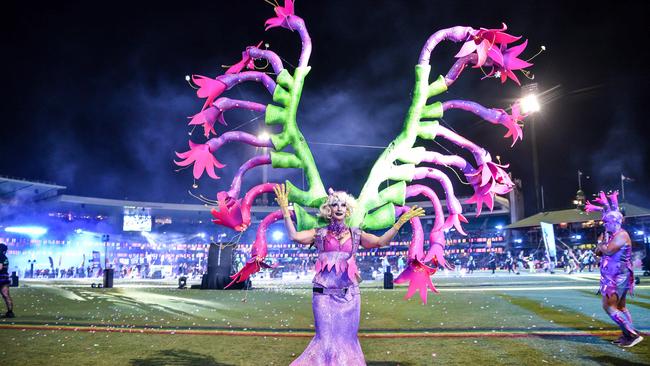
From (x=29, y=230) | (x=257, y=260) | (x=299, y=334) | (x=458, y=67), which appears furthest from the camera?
(x=29, y=230)

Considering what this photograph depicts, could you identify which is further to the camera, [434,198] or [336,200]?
[434,198]

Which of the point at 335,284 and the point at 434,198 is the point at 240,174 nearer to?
the point at 335,284

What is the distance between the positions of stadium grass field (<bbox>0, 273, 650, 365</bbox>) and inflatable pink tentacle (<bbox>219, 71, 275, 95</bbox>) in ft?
10.4

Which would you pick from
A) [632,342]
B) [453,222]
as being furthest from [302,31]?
[632,342]

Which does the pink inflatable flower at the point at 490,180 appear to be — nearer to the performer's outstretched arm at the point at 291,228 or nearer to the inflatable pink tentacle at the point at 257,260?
the performer's outstretched arm at the point at 291,228

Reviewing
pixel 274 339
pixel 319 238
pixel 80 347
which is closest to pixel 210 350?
pixel 274 339

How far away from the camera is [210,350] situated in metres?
6.71

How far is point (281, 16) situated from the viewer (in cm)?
625

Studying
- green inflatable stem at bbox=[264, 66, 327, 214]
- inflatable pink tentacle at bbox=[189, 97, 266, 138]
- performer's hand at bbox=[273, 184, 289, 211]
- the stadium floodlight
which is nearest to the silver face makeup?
performer's hand at bbox=[273, 184, 289, 211]

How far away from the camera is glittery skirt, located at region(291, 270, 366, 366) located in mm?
4477

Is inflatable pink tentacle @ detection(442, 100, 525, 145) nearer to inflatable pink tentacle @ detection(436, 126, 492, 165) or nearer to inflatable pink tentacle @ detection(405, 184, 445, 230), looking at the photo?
inflatable pink tentacle @ detection(436, 126, 492, 165)

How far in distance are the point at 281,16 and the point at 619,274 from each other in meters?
6.84

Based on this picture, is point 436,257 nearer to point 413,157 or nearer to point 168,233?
point 413,157

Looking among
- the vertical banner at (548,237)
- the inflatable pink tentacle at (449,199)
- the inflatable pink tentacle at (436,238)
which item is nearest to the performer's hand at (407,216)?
the inflatable pink tentacle at (436,238)
